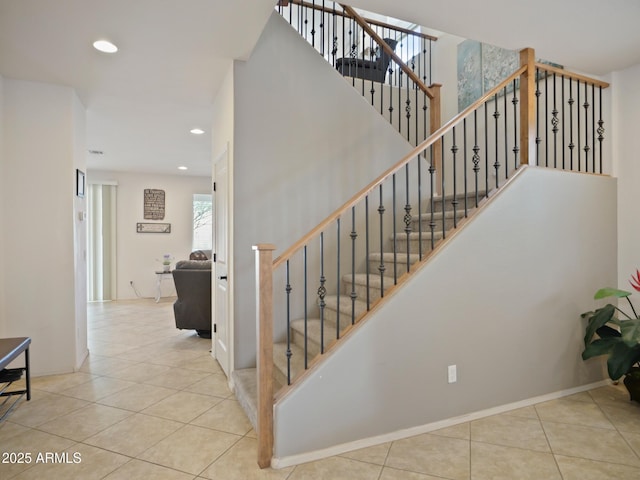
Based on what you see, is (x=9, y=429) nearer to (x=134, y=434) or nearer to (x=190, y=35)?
(x=134, y=434)

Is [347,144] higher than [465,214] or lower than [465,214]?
higher

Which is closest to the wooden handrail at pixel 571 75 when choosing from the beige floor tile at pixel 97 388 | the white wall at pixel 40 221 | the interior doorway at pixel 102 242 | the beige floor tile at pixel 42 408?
the white wall at pixel 40 221

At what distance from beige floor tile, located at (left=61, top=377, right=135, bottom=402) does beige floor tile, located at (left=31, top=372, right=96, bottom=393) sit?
82 mm

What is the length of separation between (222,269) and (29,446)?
177 centimetres

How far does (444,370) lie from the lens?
256cm

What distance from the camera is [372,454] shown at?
87.4 inches

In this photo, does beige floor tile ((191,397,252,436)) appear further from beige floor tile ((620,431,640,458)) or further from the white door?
beige floor tile ((620,431,640,458))

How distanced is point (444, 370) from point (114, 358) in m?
3.30

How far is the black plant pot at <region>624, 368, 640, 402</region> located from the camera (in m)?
2.83

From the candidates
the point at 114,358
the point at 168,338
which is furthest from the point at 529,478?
the point at 168,338

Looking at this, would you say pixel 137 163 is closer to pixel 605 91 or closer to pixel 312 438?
pixel 312 438

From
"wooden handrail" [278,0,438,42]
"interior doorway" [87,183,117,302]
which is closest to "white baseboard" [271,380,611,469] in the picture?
"wooden handrail" [278,0,438,42]

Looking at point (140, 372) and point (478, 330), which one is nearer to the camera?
point (478, 330)

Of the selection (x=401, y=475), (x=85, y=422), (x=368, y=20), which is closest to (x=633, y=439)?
(x=401, y=475)
